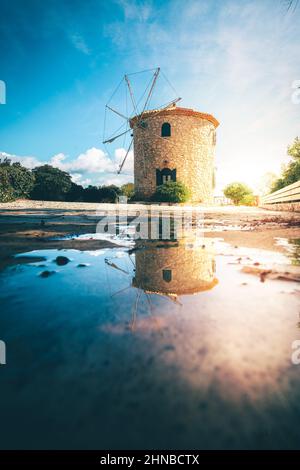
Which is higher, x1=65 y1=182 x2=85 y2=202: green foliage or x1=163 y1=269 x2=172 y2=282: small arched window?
x1=65 y1=182 x2=85 y2=202: green foliage

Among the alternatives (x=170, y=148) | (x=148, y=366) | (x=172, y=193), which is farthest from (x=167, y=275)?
(x=170, y=148)

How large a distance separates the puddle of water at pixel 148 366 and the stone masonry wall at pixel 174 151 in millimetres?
18699

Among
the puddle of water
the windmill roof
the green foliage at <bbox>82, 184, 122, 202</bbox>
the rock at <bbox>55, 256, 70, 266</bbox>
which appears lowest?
the puddle of water

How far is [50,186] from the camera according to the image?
1320 centimetres

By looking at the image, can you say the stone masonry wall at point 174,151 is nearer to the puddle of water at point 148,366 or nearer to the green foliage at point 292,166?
the green foliage at point 292,166

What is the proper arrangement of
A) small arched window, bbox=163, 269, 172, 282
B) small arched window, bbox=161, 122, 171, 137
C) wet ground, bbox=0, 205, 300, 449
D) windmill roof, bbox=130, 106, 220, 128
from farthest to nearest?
small arched window, bbox=161, 122, 171, 137 < windmill roof, bbox=130, 106, 220, 128 < small arched window, bbox=163, 269, 172, 282 < wet ground, bbox=0, 205, 300, 449

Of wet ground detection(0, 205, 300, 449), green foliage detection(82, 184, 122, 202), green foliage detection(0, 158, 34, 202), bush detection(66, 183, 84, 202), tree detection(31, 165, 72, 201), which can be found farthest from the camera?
green foliage detection(82, 184, 122, 202)

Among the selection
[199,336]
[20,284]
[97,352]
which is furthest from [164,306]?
[20,284]

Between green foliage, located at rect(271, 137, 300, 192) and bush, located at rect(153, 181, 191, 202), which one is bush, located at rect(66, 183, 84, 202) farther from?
green foliage, located at rect(271, 137, 300, 192)

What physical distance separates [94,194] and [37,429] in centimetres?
1553

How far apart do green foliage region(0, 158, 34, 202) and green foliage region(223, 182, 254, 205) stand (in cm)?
2697

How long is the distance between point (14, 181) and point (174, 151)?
12.1 m

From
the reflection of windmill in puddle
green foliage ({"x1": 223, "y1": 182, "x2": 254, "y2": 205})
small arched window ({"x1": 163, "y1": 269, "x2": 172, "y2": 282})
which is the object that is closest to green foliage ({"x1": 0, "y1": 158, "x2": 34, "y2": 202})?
the reflection of windmill in puddle

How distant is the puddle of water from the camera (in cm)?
38
